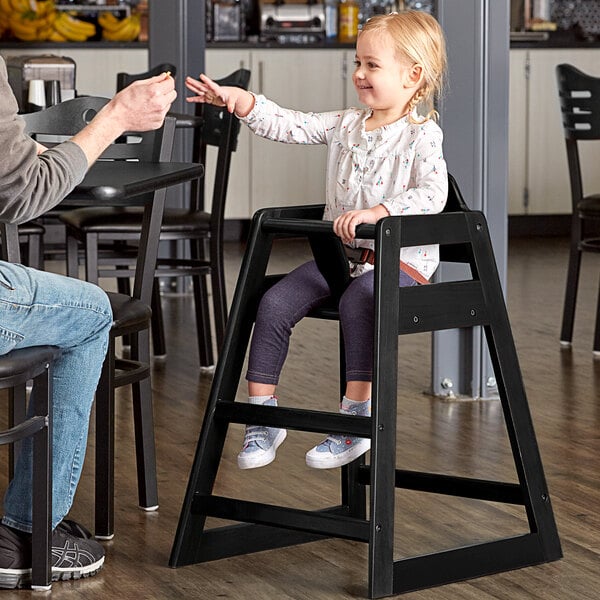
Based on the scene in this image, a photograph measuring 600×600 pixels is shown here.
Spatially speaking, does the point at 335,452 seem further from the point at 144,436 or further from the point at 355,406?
the point at 144,436

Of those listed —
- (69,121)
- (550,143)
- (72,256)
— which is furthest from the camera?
(550,143)

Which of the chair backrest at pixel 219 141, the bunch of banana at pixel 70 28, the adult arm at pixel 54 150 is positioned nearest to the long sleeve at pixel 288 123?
the adult arm at pixel 54 150

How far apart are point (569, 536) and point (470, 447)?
2.19 ft

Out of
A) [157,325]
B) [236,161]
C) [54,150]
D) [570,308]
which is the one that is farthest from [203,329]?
[236,161]

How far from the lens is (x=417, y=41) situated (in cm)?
241

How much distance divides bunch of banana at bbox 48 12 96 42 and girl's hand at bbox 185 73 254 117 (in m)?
4.98

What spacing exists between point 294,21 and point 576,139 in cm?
337

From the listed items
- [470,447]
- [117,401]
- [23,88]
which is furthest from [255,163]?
[470,447]

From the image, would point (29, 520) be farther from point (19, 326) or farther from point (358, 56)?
point (358, 56)

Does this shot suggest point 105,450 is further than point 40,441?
Yes

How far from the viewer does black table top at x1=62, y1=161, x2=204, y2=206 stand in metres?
2.14

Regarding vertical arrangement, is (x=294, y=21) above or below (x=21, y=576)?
above

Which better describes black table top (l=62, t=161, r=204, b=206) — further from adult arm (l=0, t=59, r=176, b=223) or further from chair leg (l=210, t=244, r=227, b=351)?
chair leg (l=210, t=244, r=227, b=351)

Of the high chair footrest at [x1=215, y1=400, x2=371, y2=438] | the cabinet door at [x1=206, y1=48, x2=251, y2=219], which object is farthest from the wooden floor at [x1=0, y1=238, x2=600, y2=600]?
the cabinet door at [x1=206, y1=48, x2=251, y2=219]
